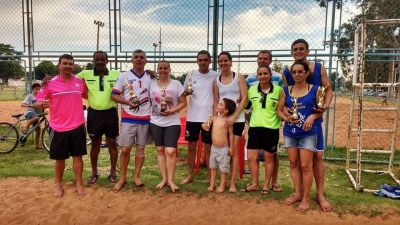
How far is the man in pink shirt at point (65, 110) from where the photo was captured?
4.70 metres

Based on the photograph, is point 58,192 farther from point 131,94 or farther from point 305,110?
point 305,110

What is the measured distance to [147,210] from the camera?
453 cm

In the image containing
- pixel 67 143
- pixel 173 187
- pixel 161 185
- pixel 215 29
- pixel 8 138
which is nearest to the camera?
pixel 67 143

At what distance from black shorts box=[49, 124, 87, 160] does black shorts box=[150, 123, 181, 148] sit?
1003mm

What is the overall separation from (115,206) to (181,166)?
2173mm

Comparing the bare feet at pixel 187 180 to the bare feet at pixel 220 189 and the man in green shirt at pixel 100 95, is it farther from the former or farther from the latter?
the man in green shirt at pixel 100 95

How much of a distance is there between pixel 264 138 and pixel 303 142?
556 mm

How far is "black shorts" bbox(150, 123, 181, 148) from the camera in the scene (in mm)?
4883

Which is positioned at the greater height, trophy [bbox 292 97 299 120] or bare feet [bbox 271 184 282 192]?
trophy [bbox 292 97 299 120]

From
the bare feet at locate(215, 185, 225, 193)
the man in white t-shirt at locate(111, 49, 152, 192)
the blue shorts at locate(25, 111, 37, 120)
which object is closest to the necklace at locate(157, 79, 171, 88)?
the man in white t-shirt at locate(111, 49, 152, 192)

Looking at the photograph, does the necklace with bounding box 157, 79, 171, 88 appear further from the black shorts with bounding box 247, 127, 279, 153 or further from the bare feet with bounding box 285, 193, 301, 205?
the bare feet with bounding box 285, 193, 301, 205

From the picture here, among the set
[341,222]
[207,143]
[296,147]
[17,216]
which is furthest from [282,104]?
[17,216]

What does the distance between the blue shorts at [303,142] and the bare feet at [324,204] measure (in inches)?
29.2

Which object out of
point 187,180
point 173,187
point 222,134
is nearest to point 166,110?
point 222,134
